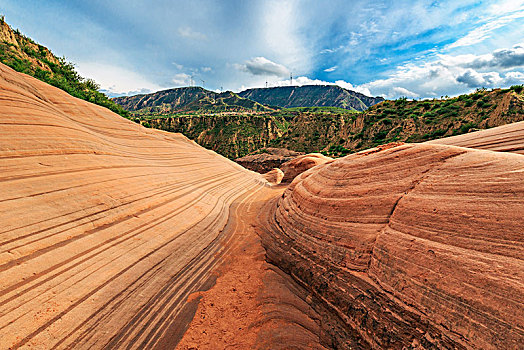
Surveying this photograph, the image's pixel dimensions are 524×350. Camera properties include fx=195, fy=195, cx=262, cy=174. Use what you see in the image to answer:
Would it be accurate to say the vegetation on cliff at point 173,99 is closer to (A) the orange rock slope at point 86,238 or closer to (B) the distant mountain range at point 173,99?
(B) the distant mountain range at point 173,99

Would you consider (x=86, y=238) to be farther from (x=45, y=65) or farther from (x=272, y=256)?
(x=45, y=65)

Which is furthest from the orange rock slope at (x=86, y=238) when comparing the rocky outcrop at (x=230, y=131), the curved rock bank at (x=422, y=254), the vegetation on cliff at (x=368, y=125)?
the rocky outcrop at (x=230, y=131)

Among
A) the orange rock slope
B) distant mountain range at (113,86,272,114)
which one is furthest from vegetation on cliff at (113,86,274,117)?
the orange rock slope

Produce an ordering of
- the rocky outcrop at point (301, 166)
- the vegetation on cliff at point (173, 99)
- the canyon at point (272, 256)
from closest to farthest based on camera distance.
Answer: the canyon at point (272, 256) < the rocky outcrop at point (301, 166) < the vegetation on cliff at point (173, 99)

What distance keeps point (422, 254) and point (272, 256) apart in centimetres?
355

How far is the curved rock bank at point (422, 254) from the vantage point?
Answer: 92.6 inches

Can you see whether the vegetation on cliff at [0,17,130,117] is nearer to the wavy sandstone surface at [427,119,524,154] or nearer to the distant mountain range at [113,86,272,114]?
the wavy sandstone surface at [427,119,524,154]

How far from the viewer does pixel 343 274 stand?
157 inches

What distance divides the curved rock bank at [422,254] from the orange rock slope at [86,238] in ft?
9.37

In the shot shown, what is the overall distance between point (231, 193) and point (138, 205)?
568 cm

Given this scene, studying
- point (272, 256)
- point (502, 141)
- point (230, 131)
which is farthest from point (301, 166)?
point (230, 131)

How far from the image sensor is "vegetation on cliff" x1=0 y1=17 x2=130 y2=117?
54.0 feet

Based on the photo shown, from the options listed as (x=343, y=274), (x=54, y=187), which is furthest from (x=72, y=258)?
(x=343, y=274)

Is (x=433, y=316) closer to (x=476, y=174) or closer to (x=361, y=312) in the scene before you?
(x=361, y=312)
